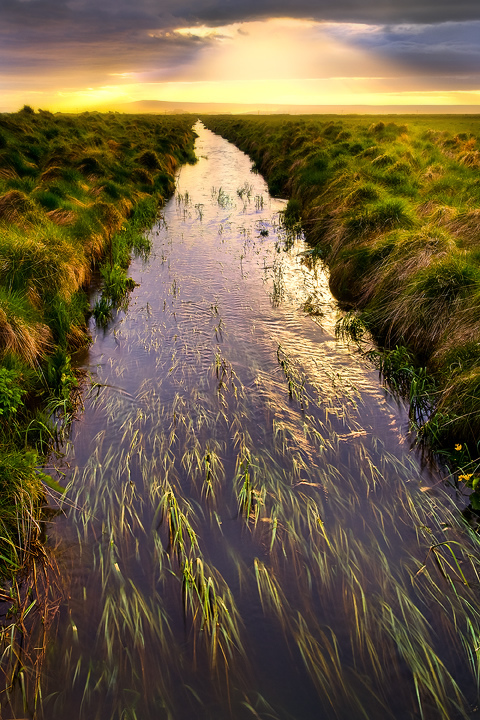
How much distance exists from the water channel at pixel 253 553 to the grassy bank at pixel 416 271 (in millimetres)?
658

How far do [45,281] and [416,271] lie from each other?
27.2ft

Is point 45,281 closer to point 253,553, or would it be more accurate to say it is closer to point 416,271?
point 253,553

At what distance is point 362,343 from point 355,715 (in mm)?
6943

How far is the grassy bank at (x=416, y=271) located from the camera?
240 inches

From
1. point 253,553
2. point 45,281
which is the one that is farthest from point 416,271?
point 45,281

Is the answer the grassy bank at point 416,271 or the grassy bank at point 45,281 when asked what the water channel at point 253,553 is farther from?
the grassy bank at point 416,271

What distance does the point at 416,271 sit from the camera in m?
8.97

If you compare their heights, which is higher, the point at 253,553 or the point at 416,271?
the point at 416,271

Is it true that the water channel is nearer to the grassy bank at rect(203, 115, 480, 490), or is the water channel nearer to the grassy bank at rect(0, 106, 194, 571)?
the grassy bank at rect(0, 106, 194, 571)

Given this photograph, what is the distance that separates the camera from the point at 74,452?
5832 mm

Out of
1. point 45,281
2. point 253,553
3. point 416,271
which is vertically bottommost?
point 253,553

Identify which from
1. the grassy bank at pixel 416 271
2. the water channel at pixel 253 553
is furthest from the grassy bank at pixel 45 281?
the grassy bank at pixel 416 271

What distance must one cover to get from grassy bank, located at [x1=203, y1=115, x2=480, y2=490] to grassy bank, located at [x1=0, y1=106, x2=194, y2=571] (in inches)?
212

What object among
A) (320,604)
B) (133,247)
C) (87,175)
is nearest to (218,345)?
(320,604)
